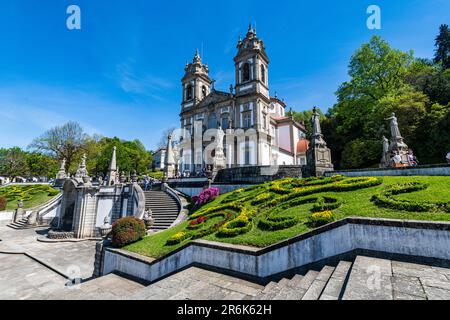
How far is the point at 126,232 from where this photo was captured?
10.1m

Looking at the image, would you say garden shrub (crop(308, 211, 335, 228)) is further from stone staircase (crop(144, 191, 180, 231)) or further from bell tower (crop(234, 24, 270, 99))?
bell tower (crop(234, 24, 270, 99))

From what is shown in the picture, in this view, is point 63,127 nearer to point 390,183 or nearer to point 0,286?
point 0,286

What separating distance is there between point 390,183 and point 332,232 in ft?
16.9

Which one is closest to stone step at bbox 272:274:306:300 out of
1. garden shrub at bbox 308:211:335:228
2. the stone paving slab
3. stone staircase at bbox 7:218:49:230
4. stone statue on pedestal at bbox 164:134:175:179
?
garden shrub at bbox 308:211:335:228

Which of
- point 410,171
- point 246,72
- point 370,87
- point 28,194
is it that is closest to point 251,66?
point 246,72

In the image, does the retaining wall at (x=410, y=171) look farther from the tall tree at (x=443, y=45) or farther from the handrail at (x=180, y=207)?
the tall tree at (x=443, y=45)

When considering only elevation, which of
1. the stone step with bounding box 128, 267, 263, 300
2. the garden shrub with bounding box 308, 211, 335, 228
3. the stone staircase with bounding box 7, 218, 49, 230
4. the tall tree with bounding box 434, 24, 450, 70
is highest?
the tall tree with bounding box 434, 24, 450, 70

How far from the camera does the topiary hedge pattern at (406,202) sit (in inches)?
226

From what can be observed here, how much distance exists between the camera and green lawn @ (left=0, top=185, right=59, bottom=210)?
31875 mm

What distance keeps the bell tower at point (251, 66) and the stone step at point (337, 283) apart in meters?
33.7

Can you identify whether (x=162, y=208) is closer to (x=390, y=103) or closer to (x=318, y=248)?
(x=318, y=248)

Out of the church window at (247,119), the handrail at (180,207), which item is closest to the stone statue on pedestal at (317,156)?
the handrail at (180,207)

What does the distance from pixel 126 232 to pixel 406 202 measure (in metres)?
10.3

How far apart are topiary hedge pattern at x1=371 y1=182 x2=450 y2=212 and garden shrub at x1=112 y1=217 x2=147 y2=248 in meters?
9.57
